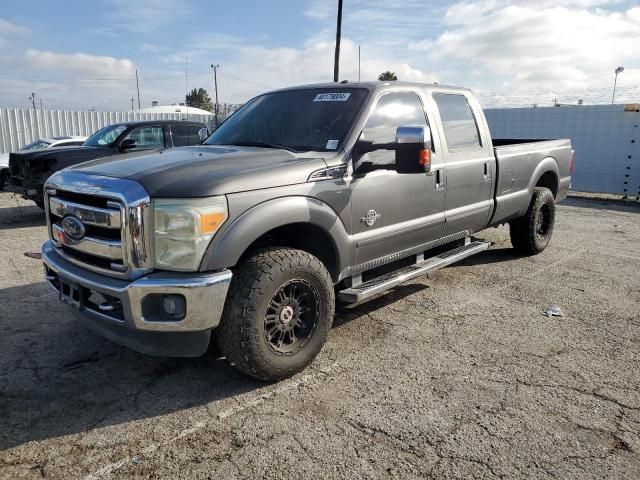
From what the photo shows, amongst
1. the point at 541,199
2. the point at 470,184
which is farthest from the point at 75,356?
the point at 541,199

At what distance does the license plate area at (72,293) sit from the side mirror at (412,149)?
2215 millimetres

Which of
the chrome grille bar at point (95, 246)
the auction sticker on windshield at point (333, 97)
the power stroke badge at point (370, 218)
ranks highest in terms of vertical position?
the auction sticker on windshield at point (333, 97)

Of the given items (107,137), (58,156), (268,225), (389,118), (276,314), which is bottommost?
(276,314)

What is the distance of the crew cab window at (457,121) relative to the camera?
15.4 ft

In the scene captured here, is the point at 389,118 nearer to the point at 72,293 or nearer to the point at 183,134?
the point at 72,293

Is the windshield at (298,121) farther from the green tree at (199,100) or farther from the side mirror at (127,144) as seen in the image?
the green tree at (199,100)

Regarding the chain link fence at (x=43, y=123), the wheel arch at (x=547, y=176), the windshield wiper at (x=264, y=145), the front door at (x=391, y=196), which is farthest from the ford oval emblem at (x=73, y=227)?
the chain link fence at (x=43, y=123)

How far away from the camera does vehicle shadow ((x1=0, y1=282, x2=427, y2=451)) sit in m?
2.93

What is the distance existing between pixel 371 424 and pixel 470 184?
2.82 m

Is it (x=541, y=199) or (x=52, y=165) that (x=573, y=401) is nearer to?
(x=541, y=199)

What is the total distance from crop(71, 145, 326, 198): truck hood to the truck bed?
2.78 m

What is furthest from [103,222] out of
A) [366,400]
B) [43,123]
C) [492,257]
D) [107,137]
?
[43,123]

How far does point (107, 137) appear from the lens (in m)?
9.40

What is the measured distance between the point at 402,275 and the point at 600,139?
11851mm
